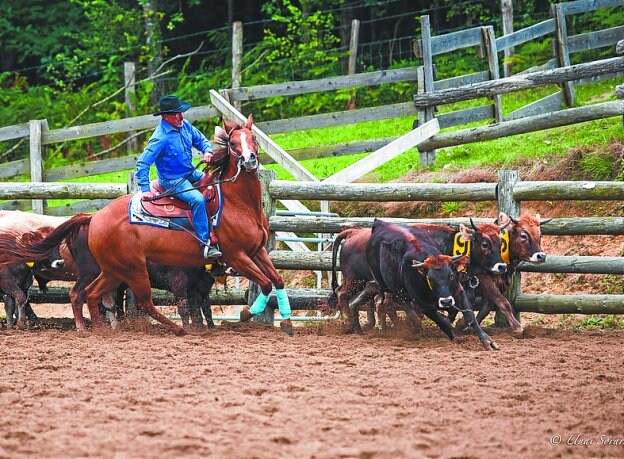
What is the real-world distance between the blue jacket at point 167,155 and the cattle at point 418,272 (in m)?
2.28

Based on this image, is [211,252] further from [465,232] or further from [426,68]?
[426,68]

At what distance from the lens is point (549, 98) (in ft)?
56.1

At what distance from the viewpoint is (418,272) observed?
10.2m

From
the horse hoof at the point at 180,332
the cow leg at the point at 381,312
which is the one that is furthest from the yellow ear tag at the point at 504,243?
the horse hoof at the point at 180,332

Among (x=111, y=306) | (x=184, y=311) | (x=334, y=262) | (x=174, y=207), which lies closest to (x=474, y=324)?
(x=334, y=262)

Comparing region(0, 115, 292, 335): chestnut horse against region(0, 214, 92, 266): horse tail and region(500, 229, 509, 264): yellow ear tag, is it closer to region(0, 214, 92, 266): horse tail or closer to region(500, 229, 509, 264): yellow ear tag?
region(0, 214, 92, 266): horse tail

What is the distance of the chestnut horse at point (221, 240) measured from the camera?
10.9m

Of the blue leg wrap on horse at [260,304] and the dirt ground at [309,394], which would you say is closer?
the dirt ground at [309,394]

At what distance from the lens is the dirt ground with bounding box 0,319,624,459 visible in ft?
19.9

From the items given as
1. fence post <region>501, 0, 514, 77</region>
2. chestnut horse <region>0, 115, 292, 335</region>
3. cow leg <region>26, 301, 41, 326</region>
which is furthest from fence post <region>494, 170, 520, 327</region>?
fence post <region>501, 0, 514, 77</region>

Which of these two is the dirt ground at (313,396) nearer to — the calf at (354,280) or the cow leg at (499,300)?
the cow leg at (499,300)

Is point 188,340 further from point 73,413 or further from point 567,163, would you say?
point 567,163

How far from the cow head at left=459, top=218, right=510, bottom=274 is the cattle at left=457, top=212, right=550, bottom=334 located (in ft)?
0.34

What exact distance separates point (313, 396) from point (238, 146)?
4.13 metres
